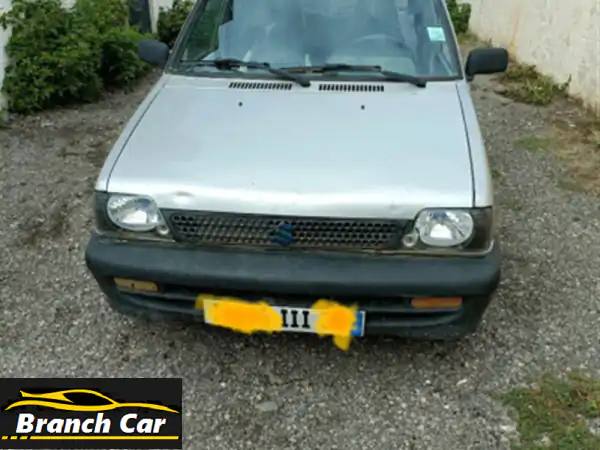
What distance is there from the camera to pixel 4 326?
3.44 metres

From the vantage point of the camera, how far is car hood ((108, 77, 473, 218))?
2.63 metres

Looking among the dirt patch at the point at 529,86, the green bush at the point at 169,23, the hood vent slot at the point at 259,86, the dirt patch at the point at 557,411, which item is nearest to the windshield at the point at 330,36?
the hood vent slot at the point at 259,86

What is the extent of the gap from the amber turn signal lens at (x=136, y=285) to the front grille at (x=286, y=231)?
0.27 meters

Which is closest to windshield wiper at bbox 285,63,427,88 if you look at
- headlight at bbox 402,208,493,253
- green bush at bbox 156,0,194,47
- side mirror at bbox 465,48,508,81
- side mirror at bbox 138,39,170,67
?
side mirror at bbox 465,48,508,81

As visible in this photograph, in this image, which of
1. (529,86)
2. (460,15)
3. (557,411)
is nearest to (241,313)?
(557,411)

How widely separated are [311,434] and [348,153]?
119cm

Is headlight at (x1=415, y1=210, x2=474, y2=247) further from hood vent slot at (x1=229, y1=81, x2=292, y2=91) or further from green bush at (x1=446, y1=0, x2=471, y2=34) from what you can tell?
green bush at (x1=446, y1=0, x2=471, y2=34)

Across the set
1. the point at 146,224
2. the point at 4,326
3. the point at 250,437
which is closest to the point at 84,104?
the point at 4,326

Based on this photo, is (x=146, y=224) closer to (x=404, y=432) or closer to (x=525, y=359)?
(x=404, y=432)

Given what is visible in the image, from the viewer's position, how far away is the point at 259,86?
136 inches

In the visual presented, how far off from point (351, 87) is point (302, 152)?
749 mm

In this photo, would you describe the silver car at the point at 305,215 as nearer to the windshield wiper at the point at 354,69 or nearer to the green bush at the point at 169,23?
the windshield wiper at the point at 354,69

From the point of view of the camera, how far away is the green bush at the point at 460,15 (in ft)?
37.4

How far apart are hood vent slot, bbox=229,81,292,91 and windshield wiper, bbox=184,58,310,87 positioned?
0.05 m
